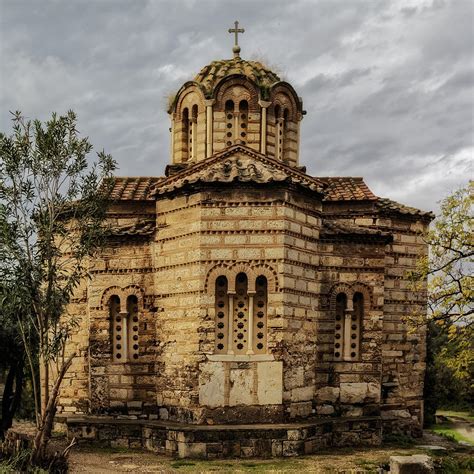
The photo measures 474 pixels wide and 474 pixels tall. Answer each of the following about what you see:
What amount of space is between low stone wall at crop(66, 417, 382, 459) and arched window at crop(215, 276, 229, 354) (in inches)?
65.5

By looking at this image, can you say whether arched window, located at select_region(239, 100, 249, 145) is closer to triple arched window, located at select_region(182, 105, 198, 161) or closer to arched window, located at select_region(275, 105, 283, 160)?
arched window, located at select_region(275, 105, 283, 160)

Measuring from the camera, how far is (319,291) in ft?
56.1

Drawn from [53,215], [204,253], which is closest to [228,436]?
[204,253]

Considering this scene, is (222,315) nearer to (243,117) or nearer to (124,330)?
(124,330)

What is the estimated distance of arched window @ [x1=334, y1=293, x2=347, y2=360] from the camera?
57.4ft

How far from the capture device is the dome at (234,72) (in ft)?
62.8

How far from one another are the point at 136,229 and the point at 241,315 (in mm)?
3524

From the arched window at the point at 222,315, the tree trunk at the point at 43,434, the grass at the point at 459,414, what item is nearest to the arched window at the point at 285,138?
the arched window at the point at 222,315

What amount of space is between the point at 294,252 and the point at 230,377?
301 centimetres

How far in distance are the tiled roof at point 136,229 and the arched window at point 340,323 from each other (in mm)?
4694

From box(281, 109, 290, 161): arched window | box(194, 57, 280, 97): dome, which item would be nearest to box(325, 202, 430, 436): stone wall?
box(281, 109, 290, 161): arched window

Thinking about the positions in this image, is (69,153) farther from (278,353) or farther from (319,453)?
(319,453)

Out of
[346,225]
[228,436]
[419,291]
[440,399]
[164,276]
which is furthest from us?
[440,399]

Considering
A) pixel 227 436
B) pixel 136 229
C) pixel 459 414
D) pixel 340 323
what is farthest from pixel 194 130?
pixel 459 414
